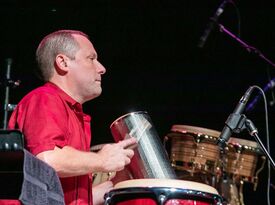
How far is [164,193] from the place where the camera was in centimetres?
271

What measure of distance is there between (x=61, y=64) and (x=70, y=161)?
2.44ft

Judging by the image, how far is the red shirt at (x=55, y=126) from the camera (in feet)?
9.08

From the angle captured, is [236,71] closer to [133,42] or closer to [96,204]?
[133,42]

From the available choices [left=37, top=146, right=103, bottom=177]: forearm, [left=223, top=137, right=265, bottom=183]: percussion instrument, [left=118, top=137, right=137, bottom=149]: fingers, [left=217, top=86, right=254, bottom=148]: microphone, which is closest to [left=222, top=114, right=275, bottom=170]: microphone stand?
[left=217, top=86, right=254, bottom=148]: microphone

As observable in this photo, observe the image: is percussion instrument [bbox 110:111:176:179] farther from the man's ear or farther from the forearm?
the man's ear

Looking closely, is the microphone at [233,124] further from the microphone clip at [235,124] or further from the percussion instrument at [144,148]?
the percussion instrument at [144,148]

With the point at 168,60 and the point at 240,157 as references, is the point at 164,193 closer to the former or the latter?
the point at 240,157

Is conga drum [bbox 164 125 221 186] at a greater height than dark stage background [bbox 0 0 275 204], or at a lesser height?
lesser

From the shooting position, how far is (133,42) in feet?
20.6

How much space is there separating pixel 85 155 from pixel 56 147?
148 millimetres

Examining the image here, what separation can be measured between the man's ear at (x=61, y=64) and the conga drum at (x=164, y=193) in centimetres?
80

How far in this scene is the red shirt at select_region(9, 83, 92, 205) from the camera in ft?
9.08

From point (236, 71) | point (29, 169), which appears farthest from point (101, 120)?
point (29, 169)

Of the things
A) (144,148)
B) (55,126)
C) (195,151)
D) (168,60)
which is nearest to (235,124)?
(144,148)
